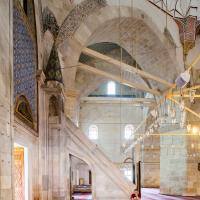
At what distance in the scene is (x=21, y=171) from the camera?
8.88 metres

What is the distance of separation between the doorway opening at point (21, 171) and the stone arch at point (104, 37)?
494 centimetres

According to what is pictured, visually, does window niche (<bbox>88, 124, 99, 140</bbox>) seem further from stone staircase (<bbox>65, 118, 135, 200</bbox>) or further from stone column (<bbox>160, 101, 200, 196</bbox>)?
stone staircase (<bbox>65, 118, 135, 200</bbox>)

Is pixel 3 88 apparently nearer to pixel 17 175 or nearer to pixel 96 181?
pixel 17 175

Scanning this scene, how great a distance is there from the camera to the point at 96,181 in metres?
12.5

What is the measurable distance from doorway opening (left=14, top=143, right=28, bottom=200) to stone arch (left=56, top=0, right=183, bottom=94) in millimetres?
4938

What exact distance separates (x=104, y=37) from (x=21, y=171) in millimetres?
9480

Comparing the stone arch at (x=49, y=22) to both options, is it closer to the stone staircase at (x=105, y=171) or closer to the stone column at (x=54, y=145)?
the stone column at (x=54, y=145)

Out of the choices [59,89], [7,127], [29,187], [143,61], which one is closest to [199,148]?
[143,61]

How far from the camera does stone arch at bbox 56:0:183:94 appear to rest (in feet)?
44.4

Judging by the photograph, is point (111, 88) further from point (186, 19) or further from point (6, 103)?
point (6, 103)

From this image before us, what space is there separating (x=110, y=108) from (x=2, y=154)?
23404 millimetres

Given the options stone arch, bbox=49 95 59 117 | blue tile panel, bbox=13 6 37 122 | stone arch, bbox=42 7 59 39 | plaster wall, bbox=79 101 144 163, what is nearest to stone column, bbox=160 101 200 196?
stone arch, bbox=49 95 59 117

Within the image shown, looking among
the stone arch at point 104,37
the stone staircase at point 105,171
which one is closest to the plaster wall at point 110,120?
the stone arch at point 104,37

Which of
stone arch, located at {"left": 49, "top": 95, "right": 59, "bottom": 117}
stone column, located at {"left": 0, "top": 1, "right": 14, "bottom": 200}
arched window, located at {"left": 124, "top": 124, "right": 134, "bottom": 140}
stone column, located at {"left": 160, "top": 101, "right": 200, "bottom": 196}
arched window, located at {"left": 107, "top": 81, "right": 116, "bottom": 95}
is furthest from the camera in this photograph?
arched window, located at {"left": 124, "top": 124, "right": 134, "bottom": 140}
